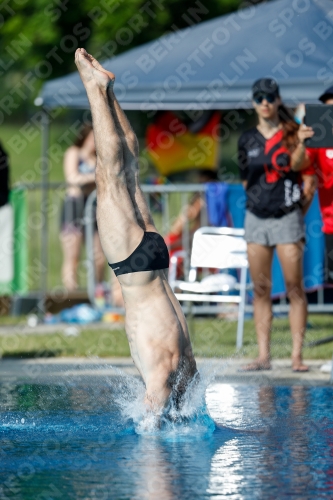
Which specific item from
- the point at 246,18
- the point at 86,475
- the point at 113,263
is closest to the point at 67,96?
the point at 246,18

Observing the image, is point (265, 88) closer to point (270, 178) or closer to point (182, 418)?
point (270, 178)

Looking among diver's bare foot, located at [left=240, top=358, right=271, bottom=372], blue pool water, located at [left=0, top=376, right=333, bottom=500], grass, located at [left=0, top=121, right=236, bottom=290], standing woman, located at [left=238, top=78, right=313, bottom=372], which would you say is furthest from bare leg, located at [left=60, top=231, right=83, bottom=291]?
blue pool water, located at [left=0, top=376, right=333, bottom=500]

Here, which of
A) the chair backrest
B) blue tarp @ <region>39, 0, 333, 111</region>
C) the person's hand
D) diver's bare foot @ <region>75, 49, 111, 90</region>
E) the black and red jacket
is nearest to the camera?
diver's bare foot @ <region>75, 49, 111, 90</region>

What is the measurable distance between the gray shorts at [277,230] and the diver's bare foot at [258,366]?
0.95 metres

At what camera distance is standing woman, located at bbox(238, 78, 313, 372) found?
27.1ft

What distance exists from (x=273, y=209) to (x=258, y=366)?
127 cm

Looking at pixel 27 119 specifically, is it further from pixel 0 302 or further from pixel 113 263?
pixel 113 263

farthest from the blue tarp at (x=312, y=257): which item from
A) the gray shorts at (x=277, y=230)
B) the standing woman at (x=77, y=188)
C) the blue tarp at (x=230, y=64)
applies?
the gray shorts at (x=277, y=230)

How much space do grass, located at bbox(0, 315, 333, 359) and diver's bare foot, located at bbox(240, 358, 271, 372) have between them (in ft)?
1.16

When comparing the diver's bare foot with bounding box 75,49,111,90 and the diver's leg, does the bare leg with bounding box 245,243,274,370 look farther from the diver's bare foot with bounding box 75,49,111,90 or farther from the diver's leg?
the diver's bare foot with bounding box 75,49,111,90

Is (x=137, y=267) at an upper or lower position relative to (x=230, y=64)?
lower

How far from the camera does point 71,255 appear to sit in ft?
44.0

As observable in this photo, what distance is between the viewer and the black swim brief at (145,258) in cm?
540

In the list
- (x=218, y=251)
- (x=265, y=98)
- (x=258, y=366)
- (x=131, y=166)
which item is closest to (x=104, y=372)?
(x=258, y=366)
